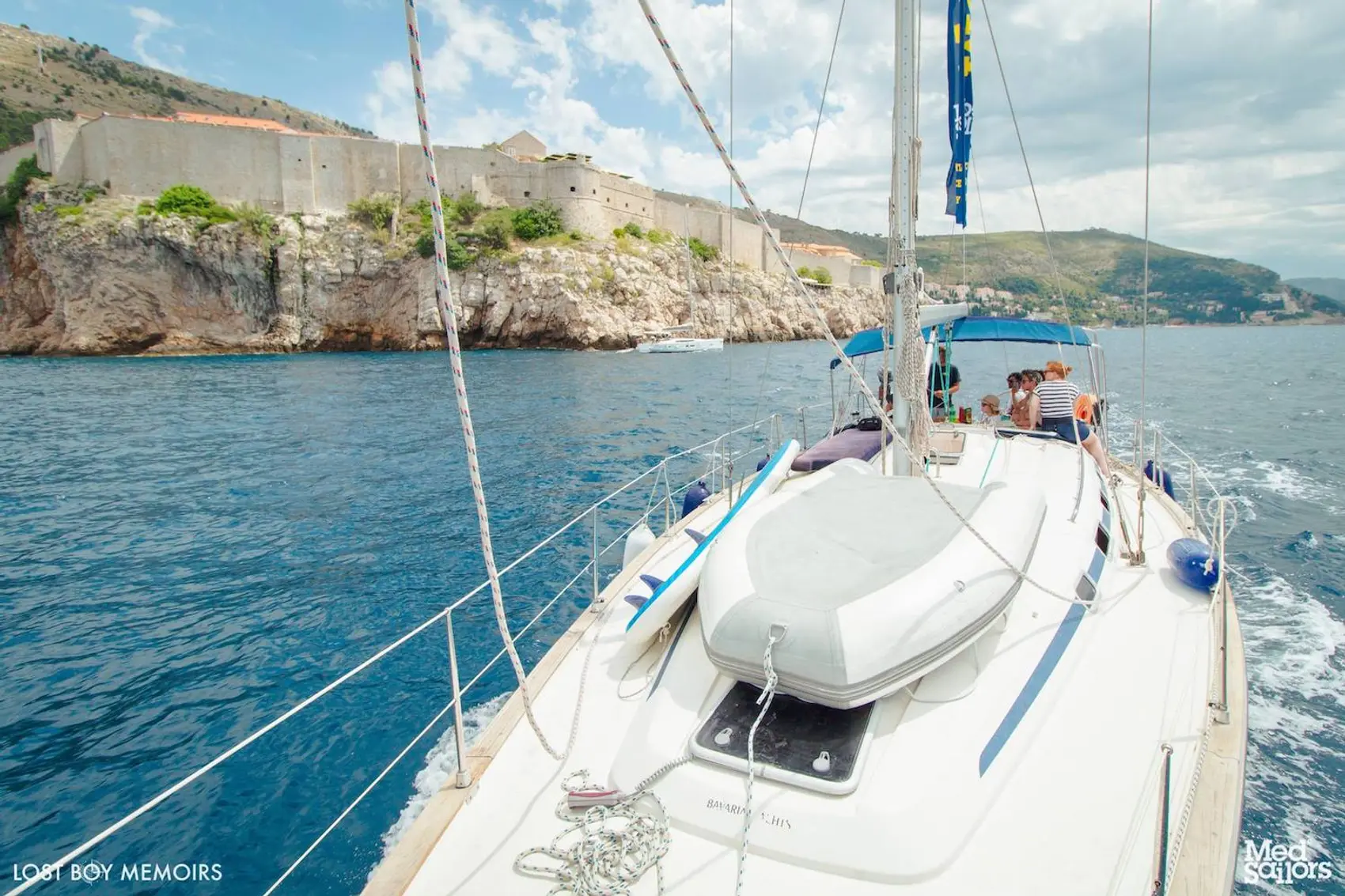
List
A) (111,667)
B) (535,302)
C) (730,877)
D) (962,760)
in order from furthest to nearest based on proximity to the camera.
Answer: (535,302) < (111,667) < (962,760) < (730,877)

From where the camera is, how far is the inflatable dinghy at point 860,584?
277 cm

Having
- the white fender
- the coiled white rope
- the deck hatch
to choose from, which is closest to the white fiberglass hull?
the white fender

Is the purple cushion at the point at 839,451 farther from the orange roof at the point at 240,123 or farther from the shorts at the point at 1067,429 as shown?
the orange roof at the point at 240,123

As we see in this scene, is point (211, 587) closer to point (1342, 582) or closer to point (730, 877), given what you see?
point (730, 877)

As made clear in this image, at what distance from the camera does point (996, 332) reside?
9195mm

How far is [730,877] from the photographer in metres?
2.45

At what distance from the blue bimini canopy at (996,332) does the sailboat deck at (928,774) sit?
217 inches

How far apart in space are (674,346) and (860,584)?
151 ft

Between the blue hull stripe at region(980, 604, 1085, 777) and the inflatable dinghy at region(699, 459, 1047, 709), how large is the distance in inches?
13.9

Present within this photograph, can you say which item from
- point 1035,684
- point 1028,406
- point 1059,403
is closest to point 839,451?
point 1059,403

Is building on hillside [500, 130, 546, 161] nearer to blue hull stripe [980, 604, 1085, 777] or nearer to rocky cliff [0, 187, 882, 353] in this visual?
rocky cliff [0, 187, 882, 353]

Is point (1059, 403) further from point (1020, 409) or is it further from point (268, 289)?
point (268, 289)

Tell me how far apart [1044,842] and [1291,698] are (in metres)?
4.74

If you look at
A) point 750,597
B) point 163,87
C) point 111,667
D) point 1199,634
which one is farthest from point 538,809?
point 163,87
